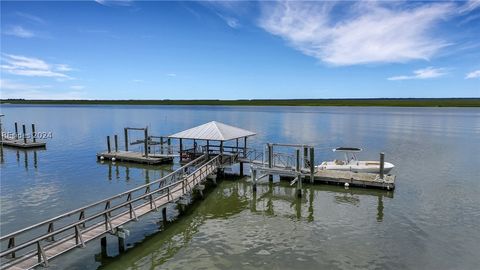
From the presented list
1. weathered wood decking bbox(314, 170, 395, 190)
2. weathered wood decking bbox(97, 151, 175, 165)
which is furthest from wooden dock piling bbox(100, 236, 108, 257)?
weathered wood decking bbox(97, 151, 175, 165)

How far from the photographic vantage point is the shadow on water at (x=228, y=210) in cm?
1330

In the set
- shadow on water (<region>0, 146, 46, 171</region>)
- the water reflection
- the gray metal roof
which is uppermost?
the gray metal roof

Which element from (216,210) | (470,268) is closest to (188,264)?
(216,210)

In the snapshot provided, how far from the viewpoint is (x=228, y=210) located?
747 inches

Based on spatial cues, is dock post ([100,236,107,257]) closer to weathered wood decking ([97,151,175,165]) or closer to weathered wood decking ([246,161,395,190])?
weathered wood decking ([246,161,395,190])

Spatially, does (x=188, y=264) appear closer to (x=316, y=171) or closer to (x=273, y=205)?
(x=273, y=205)

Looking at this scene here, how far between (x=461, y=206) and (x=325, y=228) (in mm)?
8455

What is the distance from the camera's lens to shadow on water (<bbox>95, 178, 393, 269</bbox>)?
13.3 metres

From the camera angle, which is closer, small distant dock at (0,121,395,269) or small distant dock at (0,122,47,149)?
small distant dock at (0,121,395,269)

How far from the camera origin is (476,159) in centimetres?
3281

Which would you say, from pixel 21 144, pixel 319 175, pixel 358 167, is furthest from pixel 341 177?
pixel 21 144

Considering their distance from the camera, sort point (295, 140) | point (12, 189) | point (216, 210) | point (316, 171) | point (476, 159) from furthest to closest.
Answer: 1. point (295, 140)
2. point (476, 159)
3. point (316, 171)
4. point (12, 189)
5. point (216, 210)

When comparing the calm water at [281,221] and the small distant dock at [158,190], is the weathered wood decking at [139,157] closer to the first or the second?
the small distant dock at [158,190]

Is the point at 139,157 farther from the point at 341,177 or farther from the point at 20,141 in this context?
the point at 20,141
